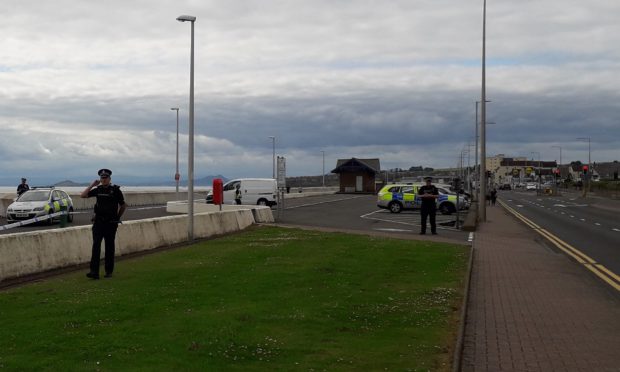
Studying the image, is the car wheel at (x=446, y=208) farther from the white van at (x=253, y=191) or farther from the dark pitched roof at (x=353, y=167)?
the dark pitched roof at (x=353, y=167)

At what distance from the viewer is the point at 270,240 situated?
20.3m

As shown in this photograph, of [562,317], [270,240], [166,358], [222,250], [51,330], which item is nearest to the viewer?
[166,358]

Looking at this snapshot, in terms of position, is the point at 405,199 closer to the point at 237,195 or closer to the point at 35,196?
the point at 237,195

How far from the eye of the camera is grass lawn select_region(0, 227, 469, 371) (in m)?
6.47

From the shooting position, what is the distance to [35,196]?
28.3m

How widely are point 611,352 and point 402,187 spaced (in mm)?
35847

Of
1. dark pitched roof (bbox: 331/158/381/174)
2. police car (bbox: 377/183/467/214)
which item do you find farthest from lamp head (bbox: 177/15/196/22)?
dark pitched roof (bbox: 331/158/381/174)

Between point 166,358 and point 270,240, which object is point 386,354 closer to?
point 166,358

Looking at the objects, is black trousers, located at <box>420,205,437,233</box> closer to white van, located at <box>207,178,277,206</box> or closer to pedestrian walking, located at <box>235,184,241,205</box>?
pedestrian walking, located at <box>235,184,241,205</box>

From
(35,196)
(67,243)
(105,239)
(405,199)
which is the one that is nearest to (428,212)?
(67,243)

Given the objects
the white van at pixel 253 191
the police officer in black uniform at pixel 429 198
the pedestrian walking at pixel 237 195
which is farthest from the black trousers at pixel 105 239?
the white van at pixel 253 191

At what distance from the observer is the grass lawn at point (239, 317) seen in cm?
647

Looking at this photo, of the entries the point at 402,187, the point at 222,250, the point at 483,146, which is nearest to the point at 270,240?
the point at 222,250

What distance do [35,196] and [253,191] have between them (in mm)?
16756
